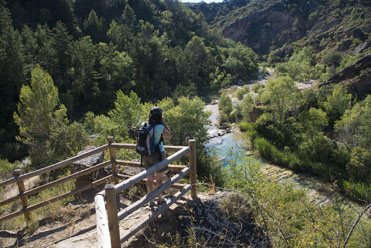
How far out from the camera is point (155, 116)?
434 centimetres

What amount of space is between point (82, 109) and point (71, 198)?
2954 centimetres

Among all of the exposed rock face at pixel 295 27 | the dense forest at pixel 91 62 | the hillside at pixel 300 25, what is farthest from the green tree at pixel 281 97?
the exposed rock face at pixel 295 27

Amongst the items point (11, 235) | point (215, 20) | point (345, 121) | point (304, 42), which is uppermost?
point (215, 20)

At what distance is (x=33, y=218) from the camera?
562cm

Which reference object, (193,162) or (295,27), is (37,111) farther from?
(295,27)

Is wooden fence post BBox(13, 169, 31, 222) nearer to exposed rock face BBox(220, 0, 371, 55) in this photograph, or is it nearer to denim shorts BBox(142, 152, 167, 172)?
denim shorts BBox(142, 152, 167, 172)

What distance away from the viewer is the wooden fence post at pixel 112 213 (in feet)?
9.50

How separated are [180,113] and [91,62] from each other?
923 inches

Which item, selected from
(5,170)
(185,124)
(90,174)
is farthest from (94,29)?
(90,174)

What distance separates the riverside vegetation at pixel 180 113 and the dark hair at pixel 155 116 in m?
1.93

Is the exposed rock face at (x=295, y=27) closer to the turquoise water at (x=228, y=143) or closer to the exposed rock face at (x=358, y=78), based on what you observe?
the exposed rock face at (x=358, y=78)

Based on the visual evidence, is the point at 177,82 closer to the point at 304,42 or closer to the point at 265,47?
the point at 304,42

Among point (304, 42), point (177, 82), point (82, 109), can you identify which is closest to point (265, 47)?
point (304, 42)

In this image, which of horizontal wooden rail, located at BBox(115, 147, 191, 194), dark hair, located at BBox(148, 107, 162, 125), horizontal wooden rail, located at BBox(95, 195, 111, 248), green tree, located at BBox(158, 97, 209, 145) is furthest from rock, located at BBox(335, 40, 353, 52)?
horizontal wooden rail, located at BBox(95, 195, 111, 248)
